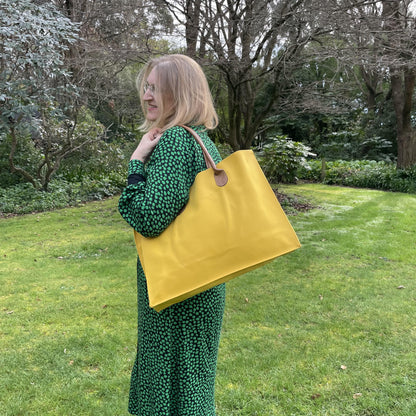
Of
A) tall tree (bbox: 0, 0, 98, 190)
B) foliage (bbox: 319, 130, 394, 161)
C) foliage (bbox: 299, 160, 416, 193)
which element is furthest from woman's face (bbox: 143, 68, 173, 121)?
foliage (bbox: 319, 130, 394, 161)

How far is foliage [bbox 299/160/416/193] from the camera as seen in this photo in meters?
11.3

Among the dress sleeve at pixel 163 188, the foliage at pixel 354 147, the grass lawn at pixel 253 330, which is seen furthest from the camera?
the foliage at pixel 354 147

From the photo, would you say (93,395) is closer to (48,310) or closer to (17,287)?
(48,310)

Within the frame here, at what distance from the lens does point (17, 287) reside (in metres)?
4.02

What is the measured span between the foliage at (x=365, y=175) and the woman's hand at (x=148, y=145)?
1025cm

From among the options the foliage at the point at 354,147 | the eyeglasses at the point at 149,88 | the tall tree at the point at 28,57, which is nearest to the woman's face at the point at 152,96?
the eyeglasses at the point at 149,88

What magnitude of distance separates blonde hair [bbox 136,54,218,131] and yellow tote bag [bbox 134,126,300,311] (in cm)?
27

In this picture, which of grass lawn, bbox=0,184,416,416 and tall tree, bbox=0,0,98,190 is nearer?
grass lawn, bbox=0,184,416,416

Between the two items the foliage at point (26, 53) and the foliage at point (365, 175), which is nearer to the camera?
the foliage at point (26, 53)

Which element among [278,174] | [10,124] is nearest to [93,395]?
[10,124]

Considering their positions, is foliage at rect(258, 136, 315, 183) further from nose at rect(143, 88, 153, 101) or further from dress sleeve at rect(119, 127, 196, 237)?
dress sleeve at rect(119, 127, 196, 237)

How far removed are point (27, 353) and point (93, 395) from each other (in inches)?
32.6

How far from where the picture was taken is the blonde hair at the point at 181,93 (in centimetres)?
129

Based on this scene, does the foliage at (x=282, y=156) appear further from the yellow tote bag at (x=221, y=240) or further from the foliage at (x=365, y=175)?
the yellow tote bag at (x=221, y=240)
